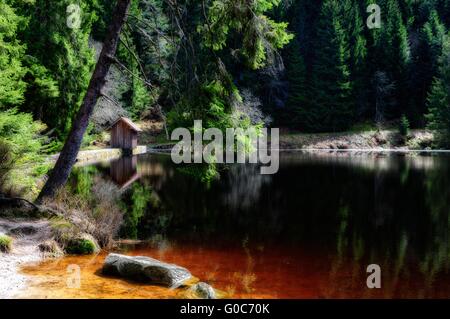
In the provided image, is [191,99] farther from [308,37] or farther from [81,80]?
[308,37]

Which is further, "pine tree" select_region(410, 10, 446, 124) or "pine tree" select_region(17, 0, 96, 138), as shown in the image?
"pine tree" select_region(410, 10, 446, 124)

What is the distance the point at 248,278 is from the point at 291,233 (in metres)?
4.31

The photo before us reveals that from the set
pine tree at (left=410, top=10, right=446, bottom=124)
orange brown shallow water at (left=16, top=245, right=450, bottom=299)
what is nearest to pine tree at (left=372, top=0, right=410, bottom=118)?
pine tree at (left=410, top=10, right=446, bottom=124)

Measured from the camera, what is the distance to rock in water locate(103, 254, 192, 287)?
763 cm

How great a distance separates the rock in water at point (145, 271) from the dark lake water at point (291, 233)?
1.24ft

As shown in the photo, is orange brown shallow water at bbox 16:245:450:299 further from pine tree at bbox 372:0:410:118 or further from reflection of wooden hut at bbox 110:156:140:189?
pine tree at bbox 372:0:410:118

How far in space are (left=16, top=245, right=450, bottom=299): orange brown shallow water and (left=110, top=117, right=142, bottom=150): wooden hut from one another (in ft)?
101

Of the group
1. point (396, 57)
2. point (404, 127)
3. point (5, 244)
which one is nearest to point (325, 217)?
point (5, 244)

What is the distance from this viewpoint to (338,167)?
99.7 ft

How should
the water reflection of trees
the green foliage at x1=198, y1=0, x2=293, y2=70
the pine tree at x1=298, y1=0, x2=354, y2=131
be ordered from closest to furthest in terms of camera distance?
the water reflection of trees → the green foliage at x1=198, y1=0, x2=293, y2=70 → the pine tree at x1=298, y1=0, x2=354, y2=131

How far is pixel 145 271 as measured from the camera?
7668 mm

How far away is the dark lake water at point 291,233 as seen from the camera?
8.29 meters

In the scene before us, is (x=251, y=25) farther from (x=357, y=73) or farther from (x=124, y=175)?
(x=357, y=73)

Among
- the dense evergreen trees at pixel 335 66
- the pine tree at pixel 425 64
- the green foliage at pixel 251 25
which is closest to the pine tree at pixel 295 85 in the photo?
the dense evergreen trees at pixel 335 66
